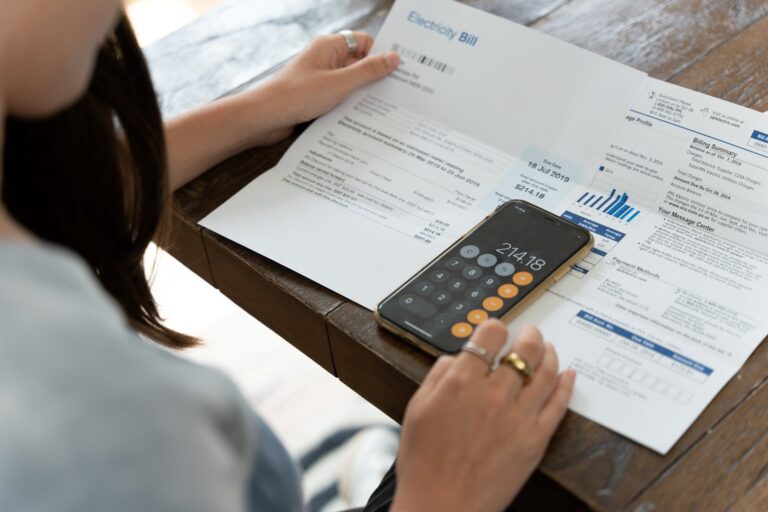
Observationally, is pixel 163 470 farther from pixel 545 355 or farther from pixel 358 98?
pixel 358 98

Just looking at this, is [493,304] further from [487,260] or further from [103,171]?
[103,171]

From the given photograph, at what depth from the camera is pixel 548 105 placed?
0.78 metres

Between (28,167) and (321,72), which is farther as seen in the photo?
(321,72)

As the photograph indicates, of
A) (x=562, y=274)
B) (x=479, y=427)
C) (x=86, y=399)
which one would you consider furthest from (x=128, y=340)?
(x=562, y=274)

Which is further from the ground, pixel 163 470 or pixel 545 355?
pixel 163 470

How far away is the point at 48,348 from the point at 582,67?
2.01 ft

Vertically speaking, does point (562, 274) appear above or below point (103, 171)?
below

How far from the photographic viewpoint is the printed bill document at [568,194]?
61 cm

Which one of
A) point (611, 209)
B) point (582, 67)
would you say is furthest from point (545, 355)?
point (582, 67)

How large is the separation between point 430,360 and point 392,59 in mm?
335

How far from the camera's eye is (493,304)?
0.64 meters

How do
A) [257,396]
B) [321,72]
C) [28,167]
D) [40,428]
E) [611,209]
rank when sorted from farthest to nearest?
[257,396], [321,72], [611,209], [28,167], [40,428]

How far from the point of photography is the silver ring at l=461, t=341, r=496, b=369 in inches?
23.0

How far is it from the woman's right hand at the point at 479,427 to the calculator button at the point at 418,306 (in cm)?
5
